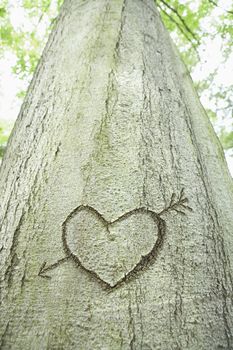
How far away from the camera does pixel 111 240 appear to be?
0.86 metres

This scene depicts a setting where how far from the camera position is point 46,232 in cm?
90

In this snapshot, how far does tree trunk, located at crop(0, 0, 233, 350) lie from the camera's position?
76 centimetres

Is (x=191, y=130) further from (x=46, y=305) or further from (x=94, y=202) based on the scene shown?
(x=46, y=305)

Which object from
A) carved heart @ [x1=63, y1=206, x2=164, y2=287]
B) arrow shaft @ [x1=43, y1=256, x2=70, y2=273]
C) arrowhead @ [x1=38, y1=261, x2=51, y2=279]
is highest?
carved heart @ [x1=63, y1=206, x2=164, y2=287]

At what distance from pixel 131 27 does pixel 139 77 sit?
19.2 inches

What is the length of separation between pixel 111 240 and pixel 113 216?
0.25 ft

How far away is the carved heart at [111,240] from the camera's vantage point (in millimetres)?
821

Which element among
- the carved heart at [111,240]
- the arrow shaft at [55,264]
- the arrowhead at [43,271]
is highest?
the carved heart at [111,240]

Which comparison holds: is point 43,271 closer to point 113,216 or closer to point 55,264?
point 55,264

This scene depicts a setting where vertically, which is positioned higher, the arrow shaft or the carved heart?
the carved heart

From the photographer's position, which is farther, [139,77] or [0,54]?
[0,54]

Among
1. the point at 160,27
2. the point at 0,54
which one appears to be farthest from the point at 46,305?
the point at 0,54

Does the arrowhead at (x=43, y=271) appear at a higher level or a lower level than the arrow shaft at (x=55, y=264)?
lower

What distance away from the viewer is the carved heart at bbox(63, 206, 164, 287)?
821mm
